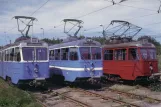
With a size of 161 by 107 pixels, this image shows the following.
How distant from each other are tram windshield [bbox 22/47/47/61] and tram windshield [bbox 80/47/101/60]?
2.36 m

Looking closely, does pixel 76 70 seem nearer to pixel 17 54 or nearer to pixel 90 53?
pixel 90 53

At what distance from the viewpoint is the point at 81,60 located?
17688 millimetres

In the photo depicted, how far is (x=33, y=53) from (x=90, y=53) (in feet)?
12.0

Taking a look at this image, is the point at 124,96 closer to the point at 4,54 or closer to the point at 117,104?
the point at 117,104

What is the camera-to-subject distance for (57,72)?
68.6ft

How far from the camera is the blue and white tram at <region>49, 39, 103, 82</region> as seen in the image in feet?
58.2

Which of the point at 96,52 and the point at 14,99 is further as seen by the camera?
the point at 96,52

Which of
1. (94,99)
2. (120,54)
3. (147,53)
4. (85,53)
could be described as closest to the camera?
(94,99)

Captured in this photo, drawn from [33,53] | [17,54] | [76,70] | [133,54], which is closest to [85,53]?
[76,70]

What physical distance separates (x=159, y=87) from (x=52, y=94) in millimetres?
6566

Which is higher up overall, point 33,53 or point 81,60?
point 33,53

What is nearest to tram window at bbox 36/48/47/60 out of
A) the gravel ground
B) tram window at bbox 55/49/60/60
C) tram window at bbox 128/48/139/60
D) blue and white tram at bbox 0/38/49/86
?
blue and white tram at bbox 0/38/49/86

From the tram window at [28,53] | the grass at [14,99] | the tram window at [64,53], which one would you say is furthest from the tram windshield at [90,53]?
the grass at [14,99]

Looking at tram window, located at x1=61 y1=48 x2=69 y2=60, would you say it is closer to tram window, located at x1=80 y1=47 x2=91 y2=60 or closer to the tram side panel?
the tram side panel
